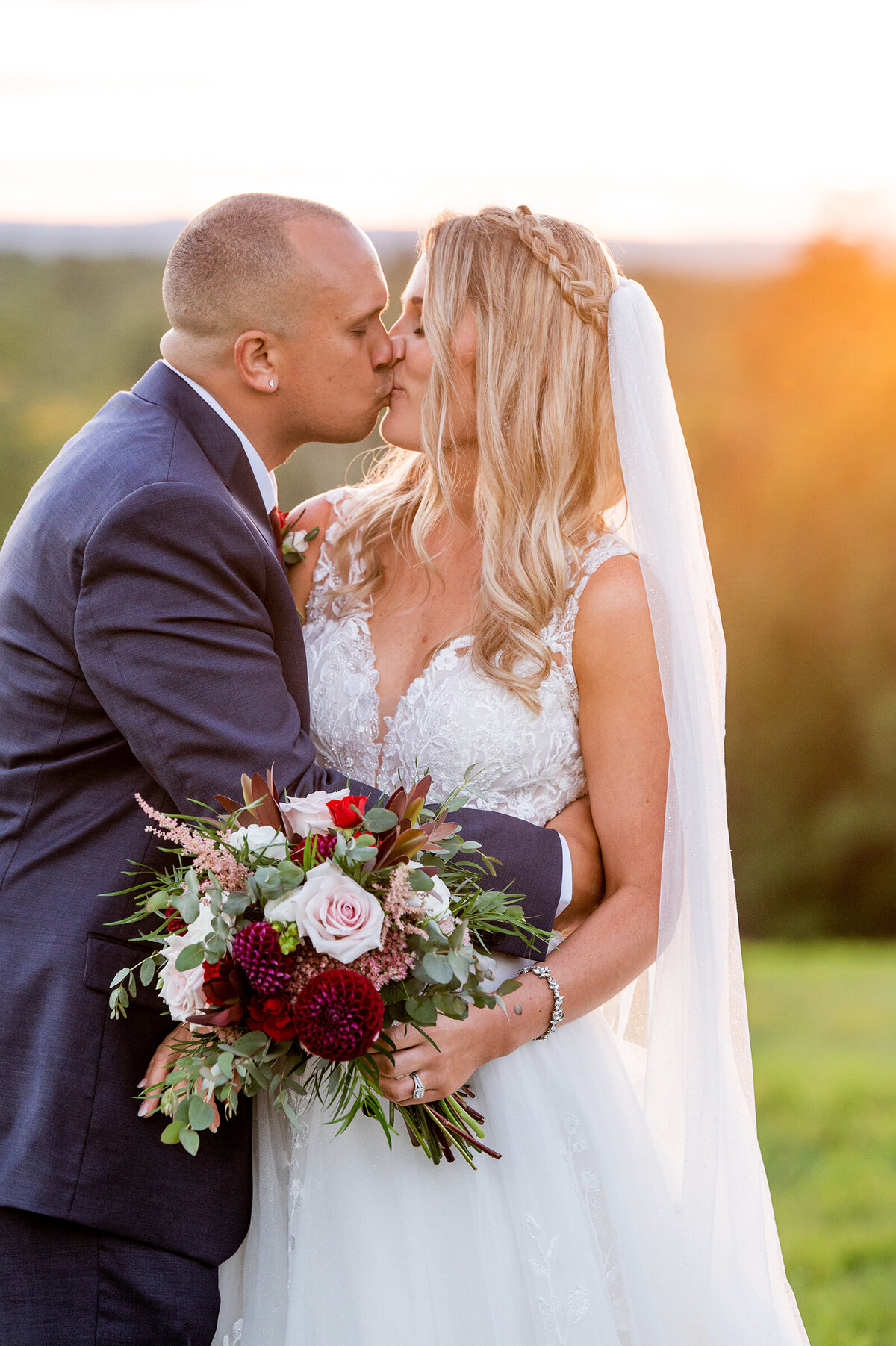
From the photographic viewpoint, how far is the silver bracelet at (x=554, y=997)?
8.27ft

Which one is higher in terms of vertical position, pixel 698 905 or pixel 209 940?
pixel 209 940

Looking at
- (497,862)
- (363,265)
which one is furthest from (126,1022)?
(363,265)

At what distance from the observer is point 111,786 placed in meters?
2.34

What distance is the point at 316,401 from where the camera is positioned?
9.27 ft

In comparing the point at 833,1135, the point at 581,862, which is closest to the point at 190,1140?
the point at 581,862

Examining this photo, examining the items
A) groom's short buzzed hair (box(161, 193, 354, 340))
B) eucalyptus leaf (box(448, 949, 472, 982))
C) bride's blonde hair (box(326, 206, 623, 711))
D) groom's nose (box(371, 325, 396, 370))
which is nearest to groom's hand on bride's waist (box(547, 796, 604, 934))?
bride's blonde hair (box(326, 206, 623, 711))

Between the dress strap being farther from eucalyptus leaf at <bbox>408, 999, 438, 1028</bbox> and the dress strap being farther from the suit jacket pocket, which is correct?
eucalyptus leaf at <bbox>408, 999, 438, 1028</bbox>

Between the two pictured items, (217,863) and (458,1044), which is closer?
(217,863)

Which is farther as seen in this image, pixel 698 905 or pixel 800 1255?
pixel 800 1255

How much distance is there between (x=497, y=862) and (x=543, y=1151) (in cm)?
64

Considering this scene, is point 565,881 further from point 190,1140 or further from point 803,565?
point 803,565

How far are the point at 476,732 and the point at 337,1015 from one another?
1.02m

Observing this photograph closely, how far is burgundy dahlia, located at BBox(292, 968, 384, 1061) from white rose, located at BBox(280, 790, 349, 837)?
0.24 meters

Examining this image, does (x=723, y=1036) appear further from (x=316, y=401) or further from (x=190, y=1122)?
(x=316, y=401)
